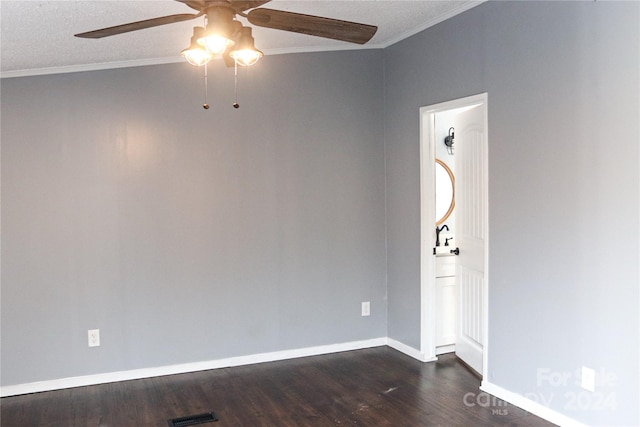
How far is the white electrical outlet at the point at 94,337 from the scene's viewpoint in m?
4.05

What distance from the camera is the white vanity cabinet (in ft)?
15.0

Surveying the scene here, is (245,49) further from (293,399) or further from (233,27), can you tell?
(293,399)

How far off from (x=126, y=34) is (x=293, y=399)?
102 inches

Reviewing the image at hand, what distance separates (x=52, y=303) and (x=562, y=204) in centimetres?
A: 347

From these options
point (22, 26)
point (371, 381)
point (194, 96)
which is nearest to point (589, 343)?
point (371, 381)

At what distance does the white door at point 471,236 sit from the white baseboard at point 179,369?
87 cm

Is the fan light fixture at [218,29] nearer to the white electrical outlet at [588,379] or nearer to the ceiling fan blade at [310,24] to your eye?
the ceiling fan blade at [310,24]

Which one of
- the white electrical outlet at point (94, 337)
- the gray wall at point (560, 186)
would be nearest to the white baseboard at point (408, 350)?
the gray wall at point (560, 186)

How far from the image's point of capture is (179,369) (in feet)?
14.0

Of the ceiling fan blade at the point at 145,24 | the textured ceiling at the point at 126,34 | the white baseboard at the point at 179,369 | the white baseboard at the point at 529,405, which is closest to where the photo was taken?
the ceiling fan blade at the point at 145,24

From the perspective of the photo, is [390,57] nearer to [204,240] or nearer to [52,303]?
[204,240]

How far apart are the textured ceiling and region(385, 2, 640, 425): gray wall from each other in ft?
1.34

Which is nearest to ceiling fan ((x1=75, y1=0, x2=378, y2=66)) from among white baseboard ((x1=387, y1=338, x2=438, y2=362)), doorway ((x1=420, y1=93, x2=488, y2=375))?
doorway ((x1=420, y1=93, x2=488, y2=375))

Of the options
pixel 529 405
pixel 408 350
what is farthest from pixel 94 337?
pixel 529 405
